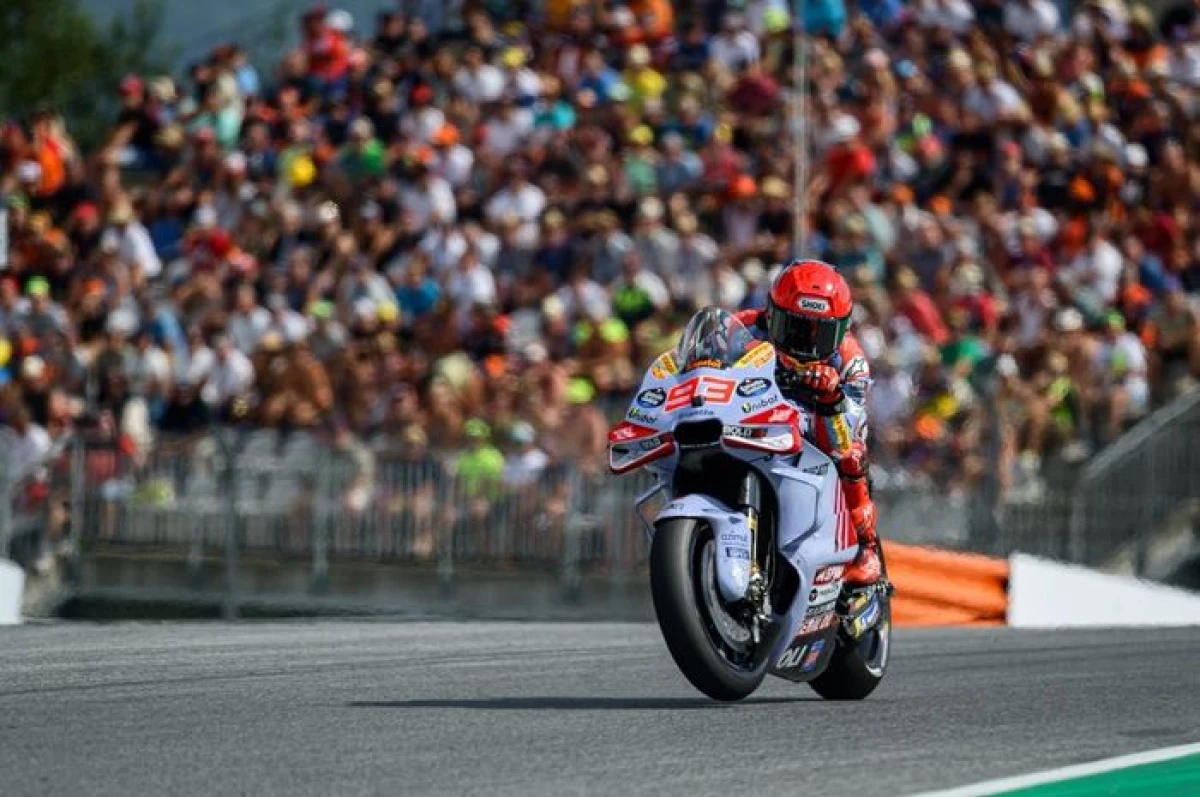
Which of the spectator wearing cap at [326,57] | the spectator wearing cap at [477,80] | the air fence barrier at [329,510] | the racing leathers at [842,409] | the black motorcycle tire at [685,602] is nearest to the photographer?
the black motorcycle tire at [685,602]

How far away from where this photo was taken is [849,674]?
9391 millimetres

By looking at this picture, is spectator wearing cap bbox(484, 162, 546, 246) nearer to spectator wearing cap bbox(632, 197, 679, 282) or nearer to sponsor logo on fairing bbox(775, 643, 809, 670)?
spectator wearing cap bbox(632, 197, 679, 282)

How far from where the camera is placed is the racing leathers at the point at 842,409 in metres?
8.88

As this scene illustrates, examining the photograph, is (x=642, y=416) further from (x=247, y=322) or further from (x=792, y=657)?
(x=247, y=322)

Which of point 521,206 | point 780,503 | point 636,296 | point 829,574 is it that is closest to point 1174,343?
point 636,296

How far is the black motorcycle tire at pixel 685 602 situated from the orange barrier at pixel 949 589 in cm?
712

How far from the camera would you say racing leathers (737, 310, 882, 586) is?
8875mm

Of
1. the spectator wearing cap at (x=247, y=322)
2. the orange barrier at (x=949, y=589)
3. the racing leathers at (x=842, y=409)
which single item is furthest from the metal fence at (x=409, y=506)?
the racing leathers at (x=842, y=409)

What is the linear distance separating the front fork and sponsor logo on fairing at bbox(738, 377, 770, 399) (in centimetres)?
27

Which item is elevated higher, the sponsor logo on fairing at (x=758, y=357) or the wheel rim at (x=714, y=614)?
the sponsor logo on fairing at (x=758, y=357)

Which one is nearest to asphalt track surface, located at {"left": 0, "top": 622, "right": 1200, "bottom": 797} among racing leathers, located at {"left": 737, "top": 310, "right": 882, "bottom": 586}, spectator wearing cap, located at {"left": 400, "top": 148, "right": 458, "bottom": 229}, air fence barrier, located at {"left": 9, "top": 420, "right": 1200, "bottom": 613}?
racing leathers, located at {"left": 737, "top": 310, "right": 882, "bottom": 586}

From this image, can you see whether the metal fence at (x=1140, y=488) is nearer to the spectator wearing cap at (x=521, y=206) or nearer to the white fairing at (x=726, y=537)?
the spectator wearing cap at (x=521, y=206)

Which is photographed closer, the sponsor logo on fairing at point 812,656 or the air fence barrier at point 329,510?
the sponsor logo on fairing at point 812,656

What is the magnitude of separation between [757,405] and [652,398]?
36 cm
